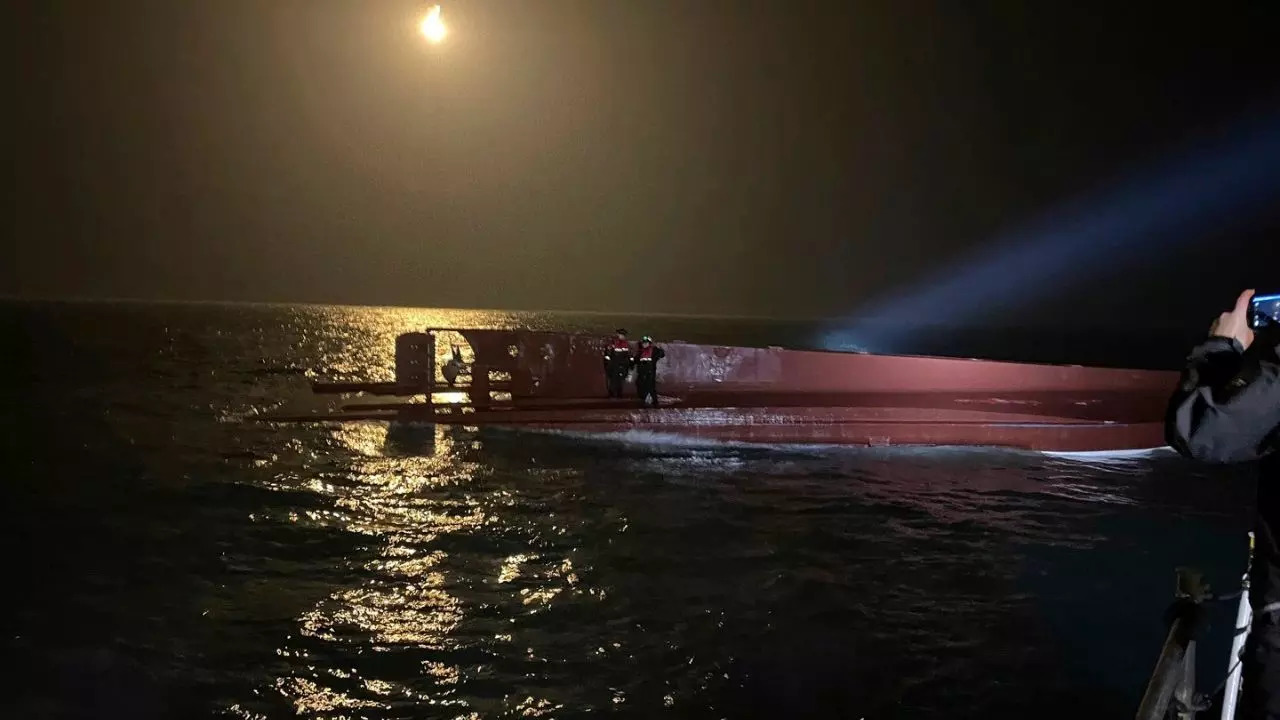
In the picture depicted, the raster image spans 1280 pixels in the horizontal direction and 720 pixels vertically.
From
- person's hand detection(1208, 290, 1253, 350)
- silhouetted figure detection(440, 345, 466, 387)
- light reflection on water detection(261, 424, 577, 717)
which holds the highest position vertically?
person's hand detection(1208, 290, 1253, 350)

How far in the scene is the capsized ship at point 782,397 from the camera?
54.2 ft

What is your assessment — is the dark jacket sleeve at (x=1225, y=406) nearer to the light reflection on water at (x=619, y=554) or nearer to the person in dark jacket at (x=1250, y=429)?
the person in dark jacket at (x=1250, y=429)

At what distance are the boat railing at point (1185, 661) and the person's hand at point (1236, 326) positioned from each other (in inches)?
27.6

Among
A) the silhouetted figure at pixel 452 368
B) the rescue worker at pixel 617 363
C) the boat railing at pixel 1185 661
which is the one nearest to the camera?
the boat railing at pixel 1185 661

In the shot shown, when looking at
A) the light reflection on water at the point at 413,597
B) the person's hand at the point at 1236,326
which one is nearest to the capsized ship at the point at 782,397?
the light reflection on water at the point at 413,597

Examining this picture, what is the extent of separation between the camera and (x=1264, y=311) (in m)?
2.85

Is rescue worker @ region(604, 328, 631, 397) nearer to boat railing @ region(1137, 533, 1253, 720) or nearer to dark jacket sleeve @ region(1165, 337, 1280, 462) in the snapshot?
boat railing @ region(1137, 533, 1253, 720)

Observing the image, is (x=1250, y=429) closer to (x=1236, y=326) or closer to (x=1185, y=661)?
(x=1236, y=326)

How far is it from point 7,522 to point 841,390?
621 inches

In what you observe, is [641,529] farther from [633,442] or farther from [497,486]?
[633,442]

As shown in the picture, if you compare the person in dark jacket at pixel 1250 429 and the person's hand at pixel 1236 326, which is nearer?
the person in dark jacket at pixel 1250 429

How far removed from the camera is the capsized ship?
1652 cm

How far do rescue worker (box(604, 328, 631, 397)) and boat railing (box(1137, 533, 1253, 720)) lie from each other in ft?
50.1

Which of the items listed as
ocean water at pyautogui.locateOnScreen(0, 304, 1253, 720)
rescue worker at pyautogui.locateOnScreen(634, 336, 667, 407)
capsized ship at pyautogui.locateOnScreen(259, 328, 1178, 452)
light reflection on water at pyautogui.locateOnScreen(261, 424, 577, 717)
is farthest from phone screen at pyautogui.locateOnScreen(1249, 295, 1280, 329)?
rescue worker at pyautogui.locateOnScreen(634, 336, 667, 407)
